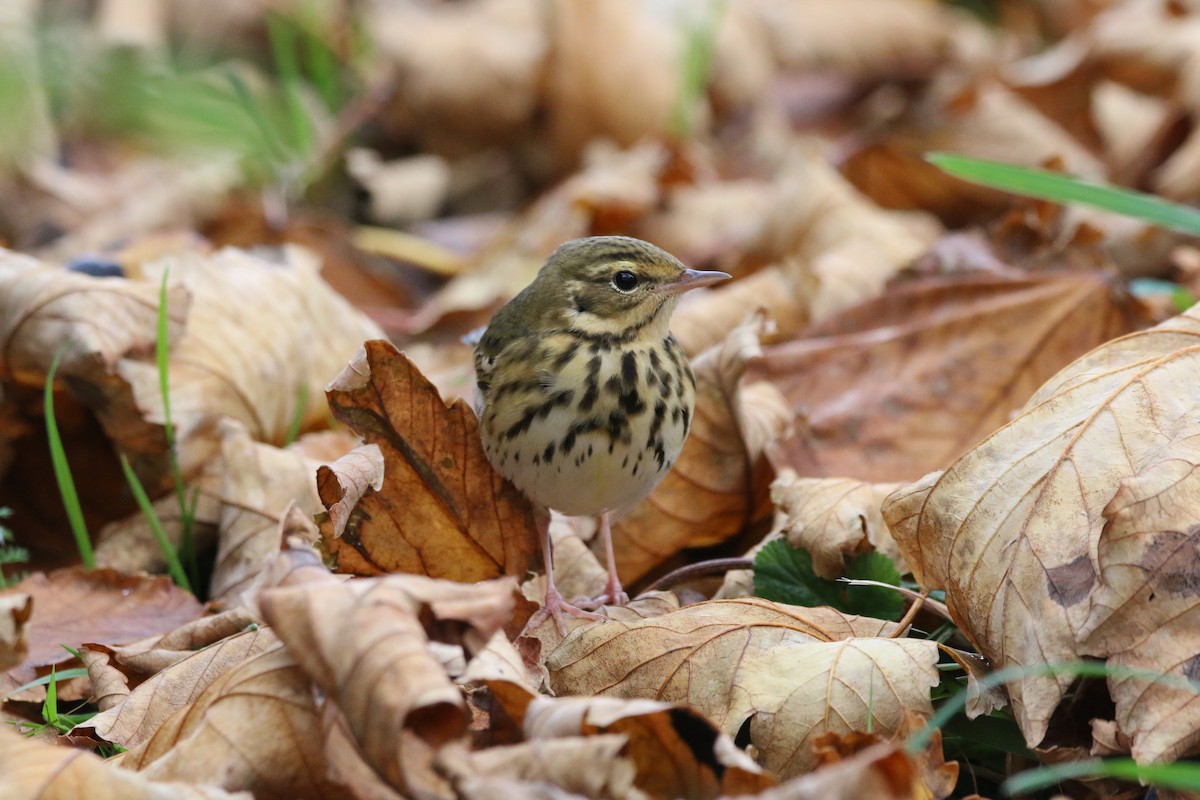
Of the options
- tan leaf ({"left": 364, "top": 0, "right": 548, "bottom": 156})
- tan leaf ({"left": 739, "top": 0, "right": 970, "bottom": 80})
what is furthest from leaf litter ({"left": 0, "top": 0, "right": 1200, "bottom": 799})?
tan leaf ({"left": 739, "top": 0, "right": 970, "bottom": 80})

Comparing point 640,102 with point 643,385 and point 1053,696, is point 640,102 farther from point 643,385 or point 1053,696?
point 1053,696

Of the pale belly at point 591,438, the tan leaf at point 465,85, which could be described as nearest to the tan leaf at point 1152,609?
the pale belly at point 591,438

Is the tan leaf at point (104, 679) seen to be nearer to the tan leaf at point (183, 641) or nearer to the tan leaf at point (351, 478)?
the tan leaf at point (183, 641)

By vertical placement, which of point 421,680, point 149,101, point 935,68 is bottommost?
point 935,68

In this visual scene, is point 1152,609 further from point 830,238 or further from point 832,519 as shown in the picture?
point 830,238

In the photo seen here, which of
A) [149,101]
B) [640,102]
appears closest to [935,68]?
[640,102]

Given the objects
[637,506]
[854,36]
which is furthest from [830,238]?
[854,36]

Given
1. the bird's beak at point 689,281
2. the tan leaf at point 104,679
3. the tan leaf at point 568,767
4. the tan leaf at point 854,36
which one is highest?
the bird's beak at point 689,281
